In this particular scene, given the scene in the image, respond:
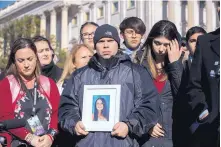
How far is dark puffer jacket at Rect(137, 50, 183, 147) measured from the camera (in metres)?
5.69

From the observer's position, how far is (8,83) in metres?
5.80

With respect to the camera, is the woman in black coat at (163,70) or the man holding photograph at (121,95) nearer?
the man holding photograph at (121,95)

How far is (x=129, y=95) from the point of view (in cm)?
534

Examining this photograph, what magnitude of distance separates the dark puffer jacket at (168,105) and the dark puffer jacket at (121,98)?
0.38 m

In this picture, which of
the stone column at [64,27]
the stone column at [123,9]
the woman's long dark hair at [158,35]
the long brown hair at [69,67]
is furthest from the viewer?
the stone column at [64,27]

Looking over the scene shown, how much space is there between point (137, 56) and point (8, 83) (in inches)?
57.1

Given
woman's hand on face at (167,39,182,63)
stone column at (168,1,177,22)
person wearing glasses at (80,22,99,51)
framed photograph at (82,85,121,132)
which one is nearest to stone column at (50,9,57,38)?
stone column at (168,1,177,22)

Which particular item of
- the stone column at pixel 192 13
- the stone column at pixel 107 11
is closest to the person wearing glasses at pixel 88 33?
the stone column at pixel 192 13

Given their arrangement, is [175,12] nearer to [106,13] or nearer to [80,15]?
[106,13]

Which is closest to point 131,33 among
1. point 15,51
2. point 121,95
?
point 15,51

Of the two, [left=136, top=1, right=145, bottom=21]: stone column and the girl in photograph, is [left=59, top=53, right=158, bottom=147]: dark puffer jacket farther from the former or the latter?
[left=136, top=1, right=145, bottom=21]: stone column

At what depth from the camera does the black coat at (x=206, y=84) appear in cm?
470

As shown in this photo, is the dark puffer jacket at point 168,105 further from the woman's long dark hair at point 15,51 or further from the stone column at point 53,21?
the stone column at point 53,21

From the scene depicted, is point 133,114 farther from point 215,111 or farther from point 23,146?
point 23,146
